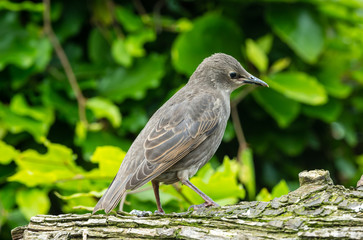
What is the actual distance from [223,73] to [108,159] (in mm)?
1276

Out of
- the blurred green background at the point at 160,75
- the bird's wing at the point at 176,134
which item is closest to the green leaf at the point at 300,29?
the blurred green background at the point at 160,75

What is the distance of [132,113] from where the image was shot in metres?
5.48

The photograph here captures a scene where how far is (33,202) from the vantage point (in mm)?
4539

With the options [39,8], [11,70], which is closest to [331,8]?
[39,8]

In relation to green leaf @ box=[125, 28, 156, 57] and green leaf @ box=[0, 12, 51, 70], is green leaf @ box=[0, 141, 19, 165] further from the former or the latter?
green leaf @ box=[125, 28, 156, 57]

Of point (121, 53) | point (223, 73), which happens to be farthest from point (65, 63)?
point (223, 73)

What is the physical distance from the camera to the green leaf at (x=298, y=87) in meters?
4.88

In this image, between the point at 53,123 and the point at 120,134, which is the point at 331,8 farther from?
the point at 53,123

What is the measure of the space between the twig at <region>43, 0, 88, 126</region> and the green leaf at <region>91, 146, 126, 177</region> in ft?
3.68

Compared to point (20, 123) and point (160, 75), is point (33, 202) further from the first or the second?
point (160, 75)

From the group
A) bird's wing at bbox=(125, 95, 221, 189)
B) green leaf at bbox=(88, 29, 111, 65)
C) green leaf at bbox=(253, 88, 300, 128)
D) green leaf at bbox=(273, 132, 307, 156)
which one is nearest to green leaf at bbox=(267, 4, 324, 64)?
green leaf at bbox=(253, 88, 300, 128)

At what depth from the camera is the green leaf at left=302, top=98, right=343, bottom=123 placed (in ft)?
18.6

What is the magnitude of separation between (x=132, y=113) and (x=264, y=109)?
4.61ft

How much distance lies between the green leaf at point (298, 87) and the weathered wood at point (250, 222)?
185cm
